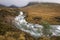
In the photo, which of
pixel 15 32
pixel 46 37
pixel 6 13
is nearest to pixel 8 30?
pixel 15 32

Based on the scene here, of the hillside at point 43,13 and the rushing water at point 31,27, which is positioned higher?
the hillside at point 43,13

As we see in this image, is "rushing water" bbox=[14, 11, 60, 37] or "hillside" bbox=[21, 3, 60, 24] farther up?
"hillside" bbox=[21, 3, 60, 24]

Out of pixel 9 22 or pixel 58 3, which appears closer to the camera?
pixel 9 22

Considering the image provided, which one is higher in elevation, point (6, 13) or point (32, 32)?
point (6, 13)

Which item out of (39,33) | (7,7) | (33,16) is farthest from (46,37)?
(7,7)

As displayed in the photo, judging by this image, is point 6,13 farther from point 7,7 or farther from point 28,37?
point 28,37

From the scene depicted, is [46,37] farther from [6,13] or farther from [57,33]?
[6,13]

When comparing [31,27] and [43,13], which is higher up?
[43,13]

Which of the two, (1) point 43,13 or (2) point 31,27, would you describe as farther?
(1) point 43,13

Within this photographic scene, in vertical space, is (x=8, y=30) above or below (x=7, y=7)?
below
